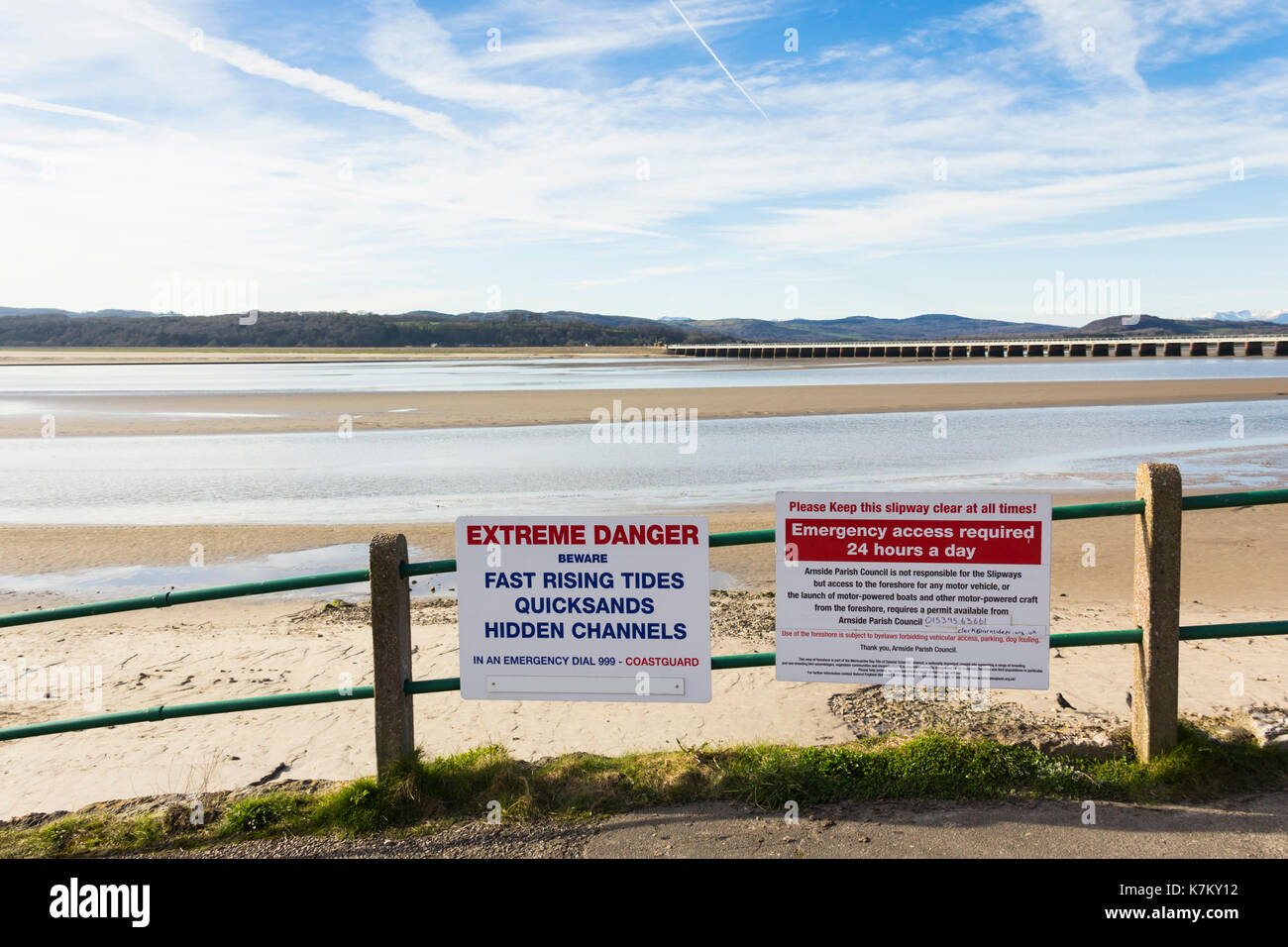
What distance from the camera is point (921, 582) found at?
4.79 meters

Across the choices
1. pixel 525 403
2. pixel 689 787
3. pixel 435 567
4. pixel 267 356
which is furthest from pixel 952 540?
pixel 267 356

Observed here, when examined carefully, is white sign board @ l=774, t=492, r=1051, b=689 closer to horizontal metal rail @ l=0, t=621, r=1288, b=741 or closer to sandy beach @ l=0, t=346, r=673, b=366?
horizontal metal rail @ l=0, t=621, r=1288, b=741

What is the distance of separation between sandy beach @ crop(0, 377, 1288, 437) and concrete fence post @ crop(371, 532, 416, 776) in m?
24.3

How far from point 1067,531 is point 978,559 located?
29.2 ft

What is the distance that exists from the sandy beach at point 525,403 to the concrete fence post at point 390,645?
2434 cm

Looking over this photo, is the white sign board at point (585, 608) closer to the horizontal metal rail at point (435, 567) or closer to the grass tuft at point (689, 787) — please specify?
the horizontal metal rail at point (435, 567)

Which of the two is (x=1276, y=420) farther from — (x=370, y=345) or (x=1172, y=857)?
(x=370, y=345)

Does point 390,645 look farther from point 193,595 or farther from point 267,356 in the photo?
point 267,356

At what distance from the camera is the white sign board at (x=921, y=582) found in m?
4.73

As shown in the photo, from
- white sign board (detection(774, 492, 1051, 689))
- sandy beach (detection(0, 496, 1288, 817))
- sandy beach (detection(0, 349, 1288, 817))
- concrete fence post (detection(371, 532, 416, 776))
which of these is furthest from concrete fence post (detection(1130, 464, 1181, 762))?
concrete fence post (detection(371, 532, 416, 776))

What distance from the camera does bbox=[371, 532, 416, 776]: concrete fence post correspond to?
15.6 ft

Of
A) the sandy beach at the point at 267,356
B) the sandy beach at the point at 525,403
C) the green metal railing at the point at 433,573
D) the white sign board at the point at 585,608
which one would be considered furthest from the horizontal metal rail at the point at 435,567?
the sandy beach at the point at 267,356

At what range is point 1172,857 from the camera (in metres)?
4.00

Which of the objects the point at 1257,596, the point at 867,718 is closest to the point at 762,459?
the point at 1257,596
